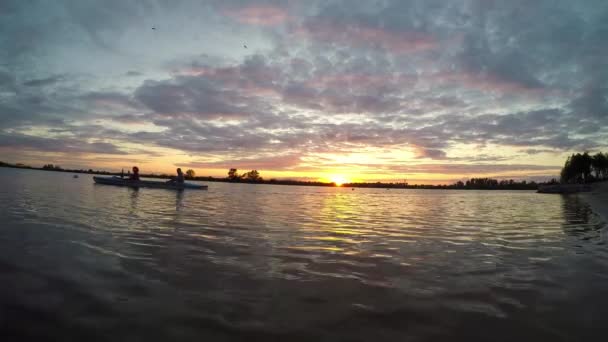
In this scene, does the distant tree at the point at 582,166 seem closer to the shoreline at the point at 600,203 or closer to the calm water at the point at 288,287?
the shoreline at the point at 600,203

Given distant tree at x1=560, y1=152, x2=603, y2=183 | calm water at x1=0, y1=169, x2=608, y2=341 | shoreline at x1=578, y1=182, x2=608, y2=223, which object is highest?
distant tree at x1=560, y1=152, x2=603, y2=183

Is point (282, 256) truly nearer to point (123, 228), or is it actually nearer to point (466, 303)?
point (466, 303)

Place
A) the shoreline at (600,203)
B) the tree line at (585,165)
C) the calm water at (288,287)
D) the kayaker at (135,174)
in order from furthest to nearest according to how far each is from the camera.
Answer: the tree line at (585,165) < the kayaker at (135,174) < the shoreline at (600,203) < the calm water at (288,287)

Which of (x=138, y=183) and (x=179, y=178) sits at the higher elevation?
(x=179, y=178)

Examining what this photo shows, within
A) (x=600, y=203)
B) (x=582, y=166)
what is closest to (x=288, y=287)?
(x=600, y=203)

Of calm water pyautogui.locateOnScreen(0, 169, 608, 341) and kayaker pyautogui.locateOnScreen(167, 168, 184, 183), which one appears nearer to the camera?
calm water pyautogui.locateOnScreen(0, 169, 608, 341)

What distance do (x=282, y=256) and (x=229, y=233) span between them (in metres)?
4.16

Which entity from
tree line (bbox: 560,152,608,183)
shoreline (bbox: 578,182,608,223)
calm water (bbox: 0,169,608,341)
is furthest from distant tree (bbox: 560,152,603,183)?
calm water (bbox: 0,169,608,341)

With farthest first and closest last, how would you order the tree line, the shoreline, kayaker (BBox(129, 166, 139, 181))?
the tree line → kayaker (BBox(129, 166, 139, 181)) → the shoreline

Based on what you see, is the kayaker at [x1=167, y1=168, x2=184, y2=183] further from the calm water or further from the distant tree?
the distant tree

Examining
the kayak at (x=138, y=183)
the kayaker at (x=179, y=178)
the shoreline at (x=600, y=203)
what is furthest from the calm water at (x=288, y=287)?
the kayak at (x=138, y=183)

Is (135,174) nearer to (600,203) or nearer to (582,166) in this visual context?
(600,203)

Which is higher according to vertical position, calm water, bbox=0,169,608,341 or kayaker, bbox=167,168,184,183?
kayaker, bbox=167,168,184,183

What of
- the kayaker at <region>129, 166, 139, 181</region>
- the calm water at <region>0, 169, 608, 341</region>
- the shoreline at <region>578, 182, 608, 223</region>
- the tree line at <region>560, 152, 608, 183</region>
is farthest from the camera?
the tree line at <region>560, 152, 608, 183</region>
